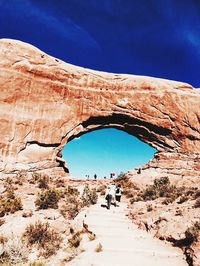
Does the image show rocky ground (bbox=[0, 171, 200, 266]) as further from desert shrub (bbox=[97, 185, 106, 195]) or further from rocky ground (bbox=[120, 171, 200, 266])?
desert shrub (bbox=[97, 185, 106, 195])

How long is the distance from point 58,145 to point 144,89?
9957 mm

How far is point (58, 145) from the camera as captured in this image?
3173 cm

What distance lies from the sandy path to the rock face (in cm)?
1636

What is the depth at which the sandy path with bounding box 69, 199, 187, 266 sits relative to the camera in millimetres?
9984

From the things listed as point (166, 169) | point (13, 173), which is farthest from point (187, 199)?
point (13, 173)

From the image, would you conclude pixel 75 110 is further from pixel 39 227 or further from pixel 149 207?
pixel 39 227

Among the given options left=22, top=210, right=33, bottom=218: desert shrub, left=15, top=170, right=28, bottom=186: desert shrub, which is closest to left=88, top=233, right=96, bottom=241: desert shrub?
left=22, top=210, right=33, bottom=218: desert shrub

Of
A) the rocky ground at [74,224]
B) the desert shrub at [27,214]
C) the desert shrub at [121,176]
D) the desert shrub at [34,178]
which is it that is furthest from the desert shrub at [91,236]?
the desert shrub at [121,176]

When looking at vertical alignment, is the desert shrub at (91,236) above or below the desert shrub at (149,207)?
below

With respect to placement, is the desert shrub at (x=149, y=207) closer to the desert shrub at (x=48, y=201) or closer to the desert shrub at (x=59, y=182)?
the desert shrub at (x=48, y=201)

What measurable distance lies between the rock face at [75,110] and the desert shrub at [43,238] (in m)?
16.0

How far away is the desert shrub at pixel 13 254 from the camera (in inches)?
416

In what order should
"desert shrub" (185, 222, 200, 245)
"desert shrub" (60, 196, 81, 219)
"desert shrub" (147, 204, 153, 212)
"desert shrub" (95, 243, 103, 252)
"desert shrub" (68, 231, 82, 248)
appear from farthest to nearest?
"desert shrub" (60, 196, 81, 219) → "desert shrub" (147, 204, 153, 212) → "desert shrub" (68, 231, 82, 248) → "desert shrub" (185, 222, 200, 245) → "desert shrub" (95, 243, 103, 252)

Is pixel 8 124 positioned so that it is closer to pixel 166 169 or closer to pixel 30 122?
pixel 30 122
